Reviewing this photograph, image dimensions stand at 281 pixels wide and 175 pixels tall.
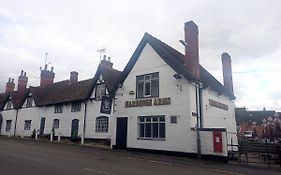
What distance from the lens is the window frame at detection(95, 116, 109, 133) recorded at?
89.1 feet

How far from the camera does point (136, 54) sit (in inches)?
913

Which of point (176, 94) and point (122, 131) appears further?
point (122, 131)

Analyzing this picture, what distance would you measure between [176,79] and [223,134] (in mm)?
5278

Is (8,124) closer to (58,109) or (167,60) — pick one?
(58,109)

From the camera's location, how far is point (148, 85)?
71.8 feet

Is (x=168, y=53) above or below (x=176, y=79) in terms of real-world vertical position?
above

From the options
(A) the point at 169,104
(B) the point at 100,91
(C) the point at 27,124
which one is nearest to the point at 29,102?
(C) the point at 27,124

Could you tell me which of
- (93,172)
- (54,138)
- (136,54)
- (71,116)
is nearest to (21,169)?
(93,172)

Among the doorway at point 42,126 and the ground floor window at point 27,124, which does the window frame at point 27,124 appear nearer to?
the ground floor window at point 27,124

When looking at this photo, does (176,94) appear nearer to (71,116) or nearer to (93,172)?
(93,172)

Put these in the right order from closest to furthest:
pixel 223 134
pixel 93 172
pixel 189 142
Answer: pixel 93 172 < pixel 223 134 < pixel 189 142

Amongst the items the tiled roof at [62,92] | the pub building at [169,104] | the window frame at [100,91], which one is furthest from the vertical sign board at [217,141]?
the tiled roof at [62,92]

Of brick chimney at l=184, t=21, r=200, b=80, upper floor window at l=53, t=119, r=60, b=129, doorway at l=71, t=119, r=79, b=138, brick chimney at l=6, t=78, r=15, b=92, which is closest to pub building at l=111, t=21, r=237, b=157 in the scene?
brick chimney at l=184, t=21, r=200, b=80

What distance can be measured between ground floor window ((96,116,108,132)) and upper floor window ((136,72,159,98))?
261 inches
